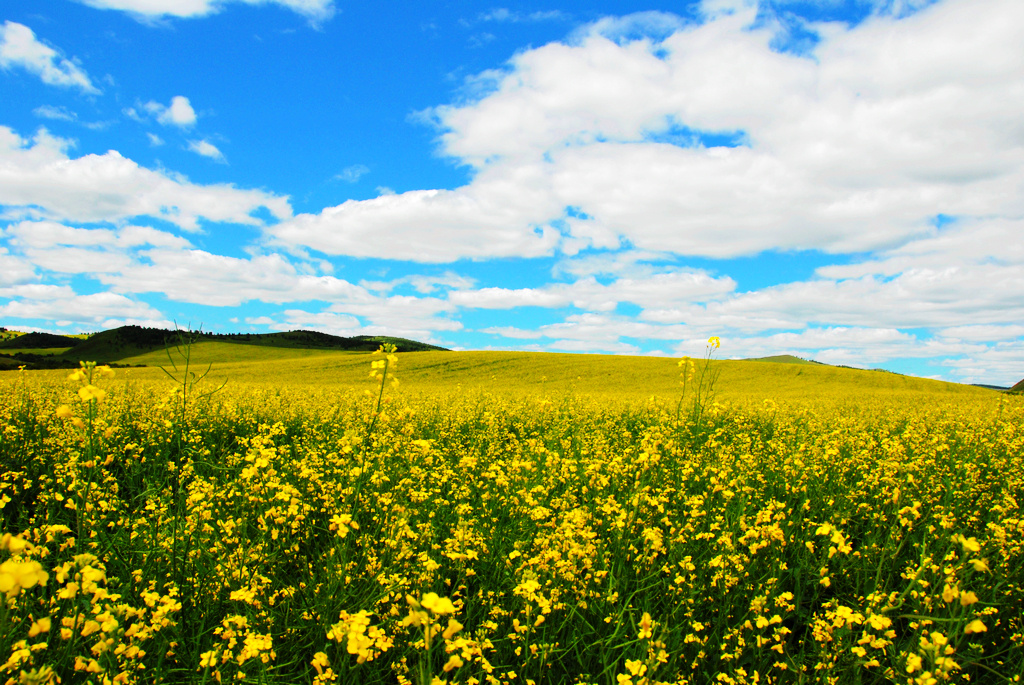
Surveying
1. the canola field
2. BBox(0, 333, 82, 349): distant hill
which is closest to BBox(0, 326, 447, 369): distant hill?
BBox(0, 333, 82, 349): distant hill

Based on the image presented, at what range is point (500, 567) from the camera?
3.49 m

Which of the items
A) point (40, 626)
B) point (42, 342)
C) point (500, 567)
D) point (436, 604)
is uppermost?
point (42, 342)

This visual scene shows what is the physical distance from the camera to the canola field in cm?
225

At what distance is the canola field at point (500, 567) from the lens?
7.39 ft

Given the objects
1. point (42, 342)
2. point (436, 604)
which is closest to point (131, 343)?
point (42, 342)

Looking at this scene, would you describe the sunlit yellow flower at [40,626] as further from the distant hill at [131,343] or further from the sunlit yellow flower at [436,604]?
the distant hill at [131,343]

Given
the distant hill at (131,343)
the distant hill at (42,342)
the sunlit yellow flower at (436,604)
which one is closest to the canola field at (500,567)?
the sunlit yellow flower at (436,604)

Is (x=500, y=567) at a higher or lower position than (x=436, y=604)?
lower

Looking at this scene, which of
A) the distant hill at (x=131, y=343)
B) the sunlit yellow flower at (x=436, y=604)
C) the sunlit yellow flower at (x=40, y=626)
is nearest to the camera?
the sunlit yellow flower at (x=436, y=604)

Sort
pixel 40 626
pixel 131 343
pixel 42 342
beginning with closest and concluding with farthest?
pixel 40 626, pixel 42 342, pixel 131 343

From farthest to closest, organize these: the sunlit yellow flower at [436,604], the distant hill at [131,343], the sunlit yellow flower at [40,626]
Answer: the distant hill at [131,343]
the sunlit yellow flower at [40,626]
the sunlit yellow flower at [436,604]

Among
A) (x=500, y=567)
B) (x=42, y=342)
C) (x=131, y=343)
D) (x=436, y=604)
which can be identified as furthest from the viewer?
(x=131, y=343)

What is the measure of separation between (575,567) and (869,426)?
8823 millimetres

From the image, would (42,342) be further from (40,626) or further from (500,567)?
(40,626)
